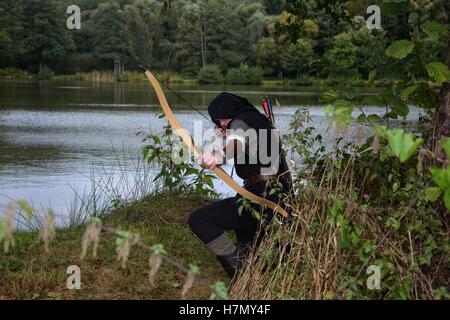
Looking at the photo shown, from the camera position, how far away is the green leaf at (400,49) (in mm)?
3771

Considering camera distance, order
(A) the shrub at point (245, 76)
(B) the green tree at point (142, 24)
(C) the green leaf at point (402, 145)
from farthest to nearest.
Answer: (B) the green tree at point (142, 24) → (A) the shrub at point (245, 76) → (C) the green leaf at point (402, 145)

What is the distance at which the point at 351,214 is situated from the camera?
3688mm

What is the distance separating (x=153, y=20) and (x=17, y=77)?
634 inches

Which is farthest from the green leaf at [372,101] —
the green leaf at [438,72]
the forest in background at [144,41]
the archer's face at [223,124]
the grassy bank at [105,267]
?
the forest in background at [144,41]

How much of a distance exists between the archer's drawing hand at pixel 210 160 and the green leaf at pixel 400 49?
1.20 meters

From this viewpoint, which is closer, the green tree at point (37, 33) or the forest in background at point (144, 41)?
the forest in background at point (144, 41)

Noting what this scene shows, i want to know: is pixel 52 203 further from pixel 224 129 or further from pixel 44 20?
pixel 44 20

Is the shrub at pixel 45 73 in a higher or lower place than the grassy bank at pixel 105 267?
higher

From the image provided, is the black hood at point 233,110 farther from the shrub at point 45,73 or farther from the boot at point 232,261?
the shrub at point 45,73

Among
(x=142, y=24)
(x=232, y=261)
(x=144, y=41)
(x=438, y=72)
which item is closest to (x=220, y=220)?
(x=232, y=261)

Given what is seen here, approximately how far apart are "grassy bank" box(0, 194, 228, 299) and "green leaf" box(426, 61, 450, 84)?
6.61 ft

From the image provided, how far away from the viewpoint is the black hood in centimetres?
430

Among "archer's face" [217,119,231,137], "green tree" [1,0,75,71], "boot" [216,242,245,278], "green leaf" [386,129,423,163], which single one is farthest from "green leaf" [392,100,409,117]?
"green tree" [1,0,75,71]

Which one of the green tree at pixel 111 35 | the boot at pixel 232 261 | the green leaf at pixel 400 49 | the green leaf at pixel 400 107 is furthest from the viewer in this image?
the green tree at pixel 111 35
